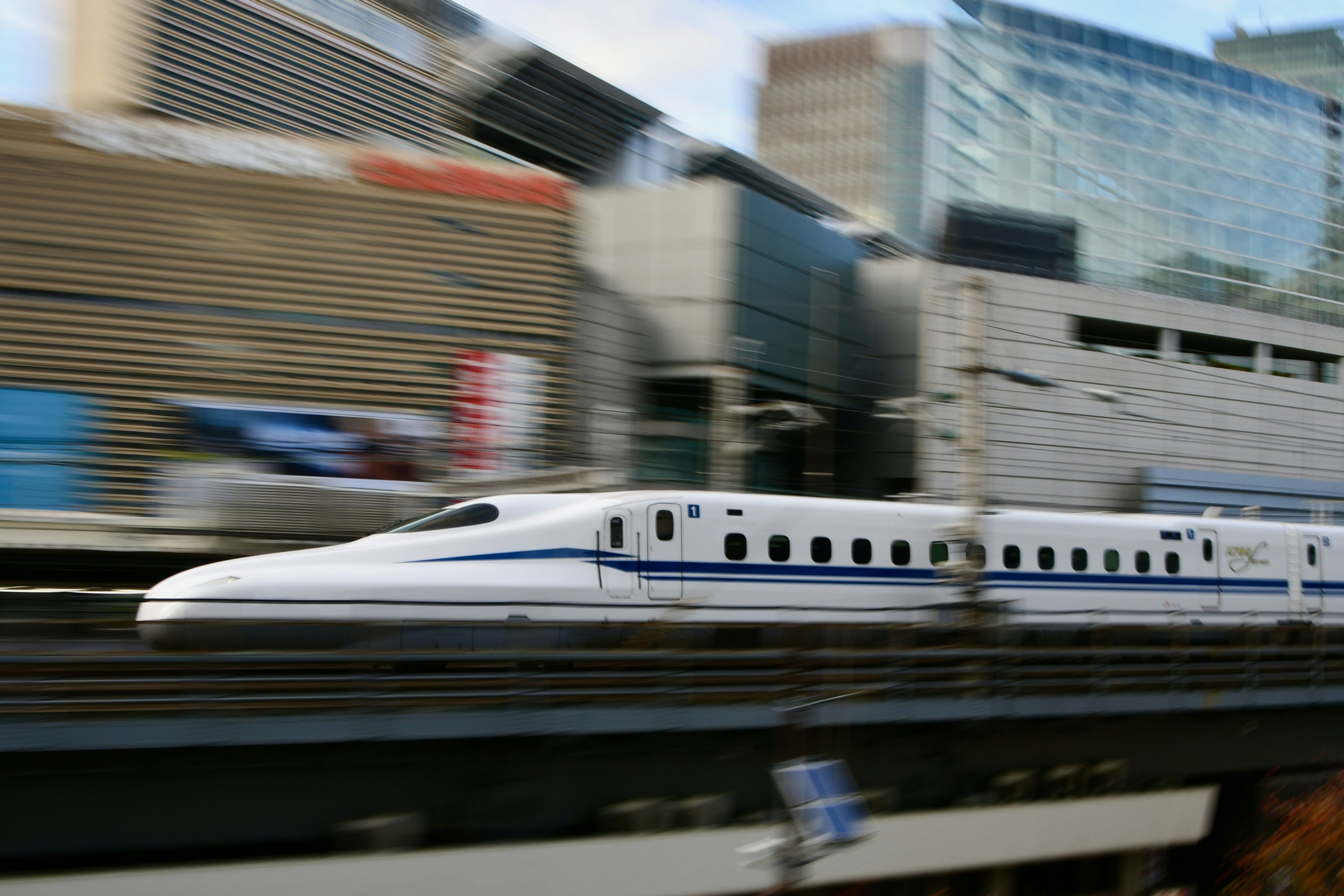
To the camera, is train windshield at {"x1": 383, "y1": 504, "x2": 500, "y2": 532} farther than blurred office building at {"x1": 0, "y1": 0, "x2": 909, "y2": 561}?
No

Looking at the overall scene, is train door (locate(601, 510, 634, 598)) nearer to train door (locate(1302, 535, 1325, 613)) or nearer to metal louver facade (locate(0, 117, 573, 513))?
train door (locate(1302, 535, 1325, 613))

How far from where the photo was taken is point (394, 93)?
229 feet

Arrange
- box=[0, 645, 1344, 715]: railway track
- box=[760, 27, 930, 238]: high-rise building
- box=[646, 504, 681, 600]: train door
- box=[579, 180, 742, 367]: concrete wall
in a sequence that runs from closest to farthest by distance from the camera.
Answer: box=[0, 645, 1344, 715]: railway track < box=[646, 504, 681, 600]: train door < box=[579, 180, 742, 367]: concrete wall < box=[760, 27, 930, 238]: high-rise building

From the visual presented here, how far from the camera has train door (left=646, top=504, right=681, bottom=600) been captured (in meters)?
12.5

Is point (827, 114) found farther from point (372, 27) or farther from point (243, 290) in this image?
point (243, 290)

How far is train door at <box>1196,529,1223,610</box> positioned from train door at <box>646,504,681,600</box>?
30.3 feet

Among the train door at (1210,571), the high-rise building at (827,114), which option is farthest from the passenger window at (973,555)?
the high-rise building at (827,114)

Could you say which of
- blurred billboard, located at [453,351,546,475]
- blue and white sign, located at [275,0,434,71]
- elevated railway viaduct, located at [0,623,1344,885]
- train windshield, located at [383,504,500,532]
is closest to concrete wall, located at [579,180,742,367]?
blurred billboard, located at [453,351,546,475]

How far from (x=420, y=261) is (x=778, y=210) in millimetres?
10371

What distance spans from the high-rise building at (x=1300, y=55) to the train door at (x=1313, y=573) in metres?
37.4

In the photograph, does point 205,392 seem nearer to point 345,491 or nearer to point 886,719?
point 345,491

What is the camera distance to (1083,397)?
3553 cm

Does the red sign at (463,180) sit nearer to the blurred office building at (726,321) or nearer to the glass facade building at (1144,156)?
the blurred office building at (726,321)

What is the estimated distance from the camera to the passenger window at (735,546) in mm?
13211
